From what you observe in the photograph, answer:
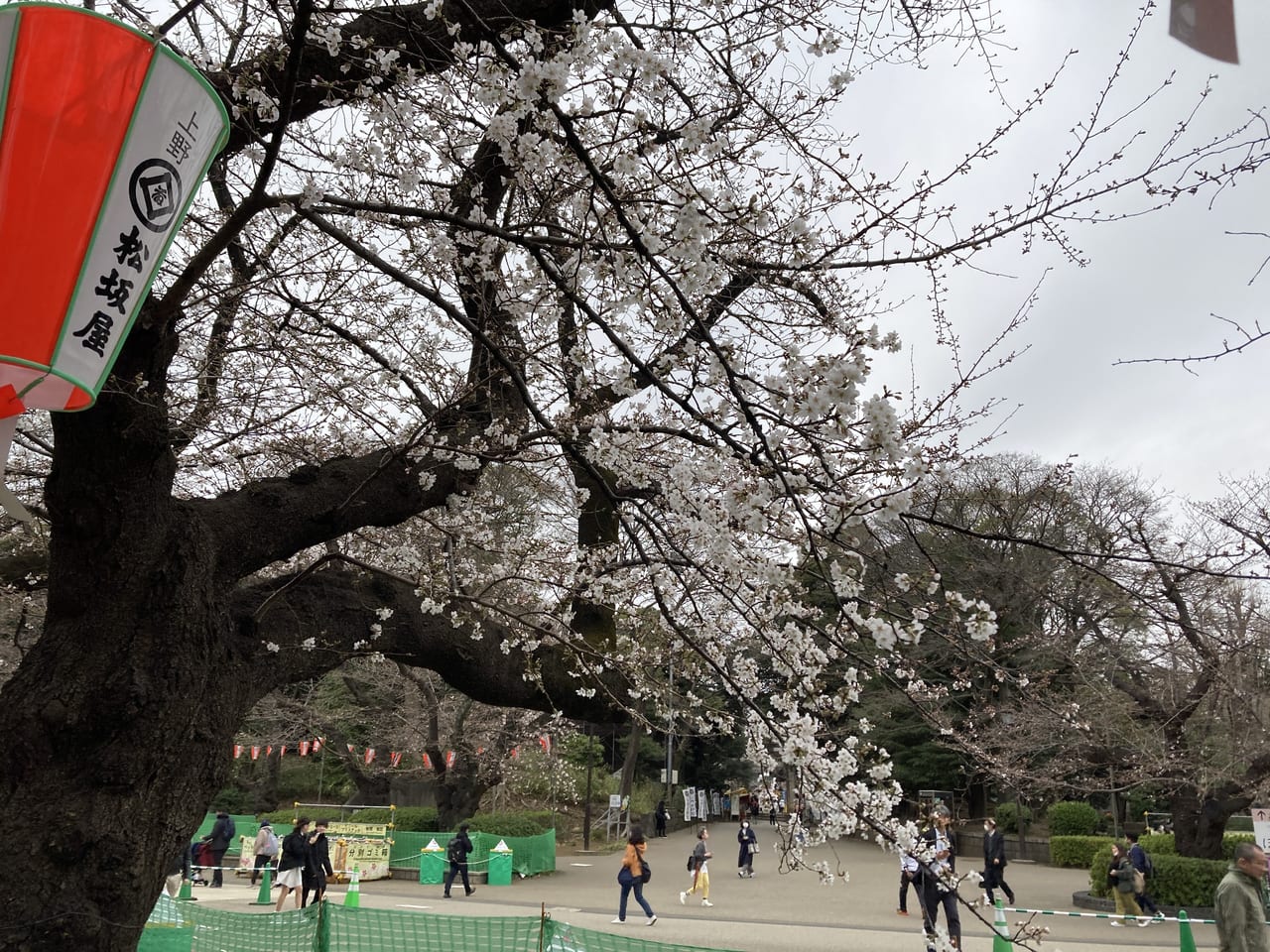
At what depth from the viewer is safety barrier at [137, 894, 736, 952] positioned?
23.1 feet

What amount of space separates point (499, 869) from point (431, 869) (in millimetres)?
1279

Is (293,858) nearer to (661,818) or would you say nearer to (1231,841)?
(661,818)

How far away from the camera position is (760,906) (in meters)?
14.1

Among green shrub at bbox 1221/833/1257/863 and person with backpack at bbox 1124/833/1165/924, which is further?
green shrub at bbox 1221/833/1257/863

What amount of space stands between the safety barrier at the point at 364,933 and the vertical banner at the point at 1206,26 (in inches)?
263

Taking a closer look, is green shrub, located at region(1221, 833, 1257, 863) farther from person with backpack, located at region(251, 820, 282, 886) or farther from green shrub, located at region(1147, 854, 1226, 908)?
person with backpack, located at region(251, 820, 282, 886)

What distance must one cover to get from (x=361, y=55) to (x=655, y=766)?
3542 centimetres

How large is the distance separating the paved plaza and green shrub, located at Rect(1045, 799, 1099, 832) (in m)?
3.91

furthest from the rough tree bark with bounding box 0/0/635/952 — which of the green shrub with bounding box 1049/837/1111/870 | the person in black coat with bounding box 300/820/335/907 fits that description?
the green shrub with bounding box 1049/837/1111/870

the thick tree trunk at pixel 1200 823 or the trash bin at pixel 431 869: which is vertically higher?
the thick tree trunk at pixel 1200 823

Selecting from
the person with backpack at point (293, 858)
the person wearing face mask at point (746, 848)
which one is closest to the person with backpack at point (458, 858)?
the person with backpack at point (293, 858)

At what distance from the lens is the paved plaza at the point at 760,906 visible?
36.1ft

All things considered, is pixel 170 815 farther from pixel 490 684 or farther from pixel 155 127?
pixel 155 127

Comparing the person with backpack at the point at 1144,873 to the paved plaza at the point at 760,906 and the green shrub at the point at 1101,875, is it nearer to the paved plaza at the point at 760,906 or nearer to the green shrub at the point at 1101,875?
the paved plaza at the point at 760,906
